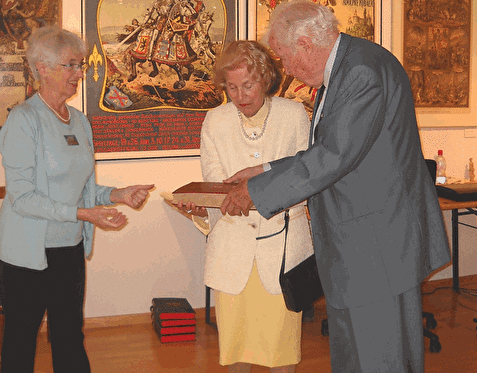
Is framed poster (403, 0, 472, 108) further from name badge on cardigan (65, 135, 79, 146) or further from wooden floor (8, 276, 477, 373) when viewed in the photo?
name badge on cardigan (65, 135, 79, 146)

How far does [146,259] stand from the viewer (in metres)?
4.39

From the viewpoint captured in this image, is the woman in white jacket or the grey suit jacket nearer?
the grey suit jacket

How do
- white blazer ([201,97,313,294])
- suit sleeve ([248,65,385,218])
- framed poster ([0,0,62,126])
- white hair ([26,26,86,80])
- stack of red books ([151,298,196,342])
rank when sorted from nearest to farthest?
1. suit sleeve ([248,65,385,218])
2. white hair ([26,26,86,80])
3. white blazer ([201,97,313,294])
4. framed poster ([0,0,62,126])
5. stack of red books ([151,298,196,342])

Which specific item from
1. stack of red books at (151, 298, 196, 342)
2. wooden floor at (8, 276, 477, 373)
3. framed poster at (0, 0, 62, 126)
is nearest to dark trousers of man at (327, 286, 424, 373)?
wooden floor at (8, 276, 477, 373)

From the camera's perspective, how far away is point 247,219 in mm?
2395

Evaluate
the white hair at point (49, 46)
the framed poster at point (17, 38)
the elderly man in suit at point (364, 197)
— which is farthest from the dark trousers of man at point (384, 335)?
the framed poster at point (17, 38)

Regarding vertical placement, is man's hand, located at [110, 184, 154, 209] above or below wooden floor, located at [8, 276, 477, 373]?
above

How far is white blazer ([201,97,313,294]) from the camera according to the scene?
2.37 m

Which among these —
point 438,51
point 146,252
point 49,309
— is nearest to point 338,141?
point 49,309

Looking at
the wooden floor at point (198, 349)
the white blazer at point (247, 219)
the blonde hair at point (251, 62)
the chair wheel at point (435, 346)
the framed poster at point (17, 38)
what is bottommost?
the wooden floor at point (198, 349)

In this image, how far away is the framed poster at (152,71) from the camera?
4.11 metres

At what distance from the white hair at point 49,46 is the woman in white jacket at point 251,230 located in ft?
2.14

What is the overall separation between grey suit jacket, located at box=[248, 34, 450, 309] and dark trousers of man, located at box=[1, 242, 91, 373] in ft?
3.18

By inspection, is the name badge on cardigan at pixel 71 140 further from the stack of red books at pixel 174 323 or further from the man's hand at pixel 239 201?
the stack of red books at pixel 174 323
